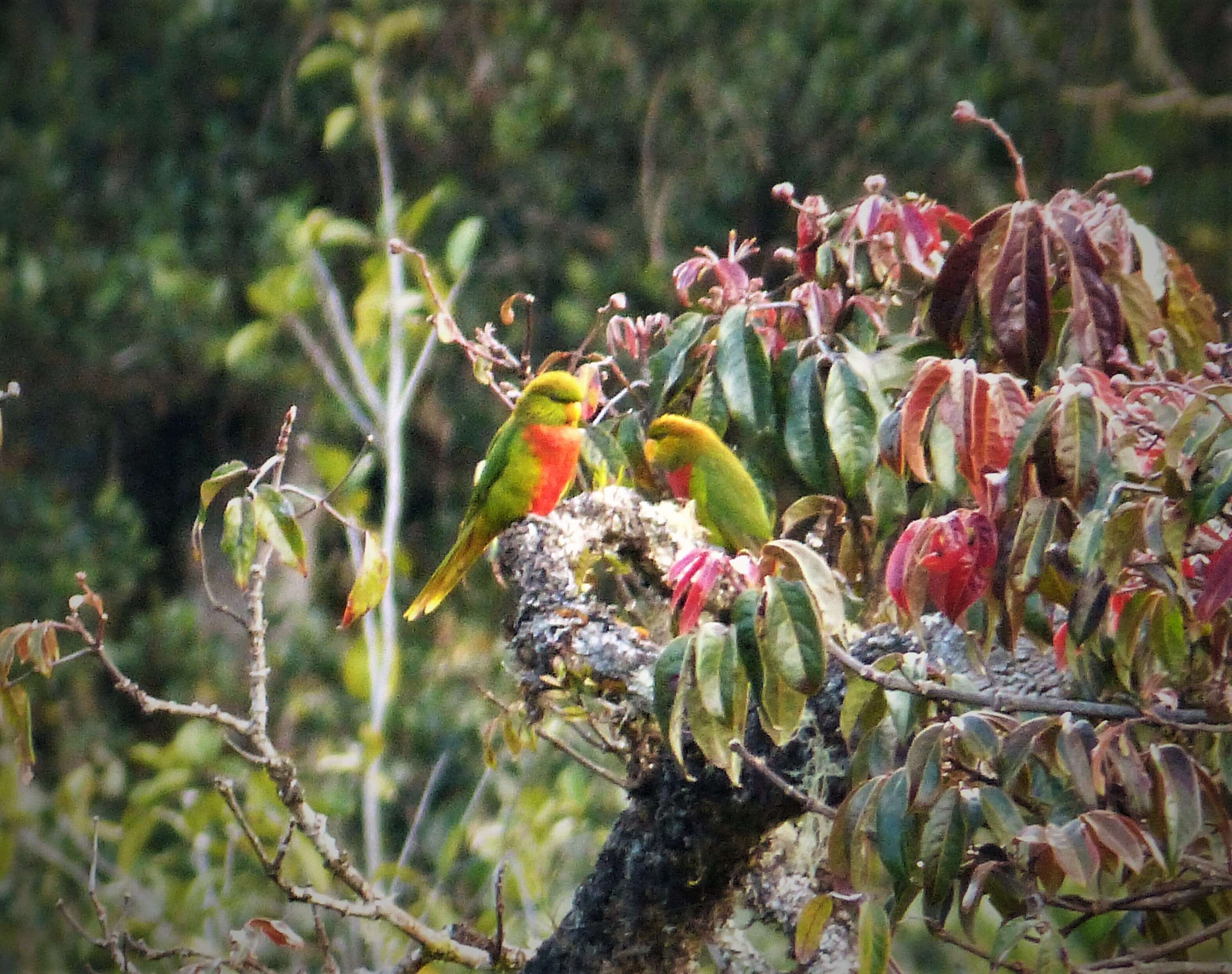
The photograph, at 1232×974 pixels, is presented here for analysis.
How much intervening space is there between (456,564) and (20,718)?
0.93 meters

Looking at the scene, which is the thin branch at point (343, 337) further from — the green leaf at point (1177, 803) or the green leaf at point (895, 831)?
the green leaf at point (1177, 803)

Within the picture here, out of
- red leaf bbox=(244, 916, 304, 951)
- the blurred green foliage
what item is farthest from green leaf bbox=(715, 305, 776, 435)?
the blurred green foliage

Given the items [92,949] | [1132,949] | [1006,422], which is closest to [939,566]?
[1006,422]

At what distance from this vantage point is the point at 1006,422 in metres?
1.24

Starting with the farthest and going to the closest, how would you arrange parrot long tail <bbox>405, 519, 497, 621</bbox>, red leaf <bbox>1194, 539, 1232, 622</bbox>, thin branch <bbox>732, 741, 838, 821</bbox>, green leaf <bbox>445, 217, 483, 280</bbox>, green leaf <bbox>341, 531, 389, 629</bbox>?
green leaf <bbox>445, 217, 483, 280</bbox> < parrot long tail <bbox>405, 519, 497, 621</bbox> < green leaf <bbox>341, 531, 389, 629</bbox> < thin branch <bbox>732, 741, 838, 821</bbox> < red leaf <bbox>1194, 539, 1232, 622</bbox>

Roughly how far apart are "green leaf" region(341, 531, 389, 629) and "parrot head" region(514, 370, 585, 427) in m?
0.44

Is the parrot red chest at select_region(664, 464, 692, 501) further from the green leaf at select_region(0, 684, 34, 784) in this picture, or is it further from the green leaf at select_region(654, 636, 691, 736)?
the green leaf at select_region(0, 684, 34, 784)

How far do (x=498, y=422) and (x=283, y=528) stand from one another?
301 centimetres

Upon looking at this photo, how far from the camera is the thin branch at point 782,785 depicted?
1330 mm

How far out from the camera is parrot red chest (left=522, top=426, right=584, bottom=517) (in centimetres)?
203

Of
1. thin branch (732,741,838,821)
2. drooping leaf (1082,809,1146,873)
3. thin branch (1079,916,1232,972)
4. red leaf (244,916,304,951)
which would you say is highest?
drooping leaf (1082,809,1146,873)

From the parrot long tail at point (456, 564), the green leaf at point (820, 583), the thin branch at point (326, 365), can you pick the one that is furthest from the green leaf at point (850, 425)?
the thin branch at point (326, 365)

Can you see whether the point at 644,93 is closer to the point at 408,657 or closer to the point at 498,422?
the point at 498,422

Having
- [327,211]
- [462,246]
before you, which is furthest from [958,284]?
[327,211]
